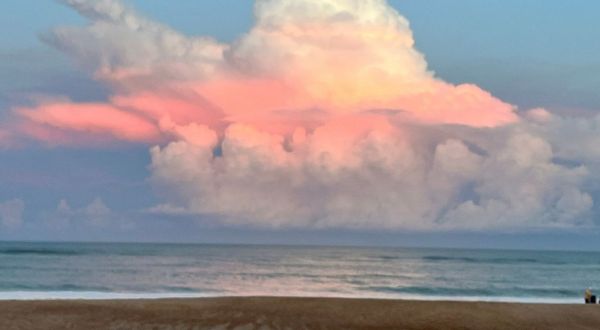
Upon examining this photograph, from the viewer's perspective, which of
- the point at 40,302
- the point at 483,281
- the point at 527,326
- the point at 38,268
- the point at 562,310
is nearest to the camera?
the point at 527,326

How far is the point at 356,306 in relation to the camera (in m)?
29.5

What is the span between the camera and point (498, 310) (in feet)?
97.1

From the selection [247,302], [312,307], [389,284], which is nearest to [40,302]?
[247,302]

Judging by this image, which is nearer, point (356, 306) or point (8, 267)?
point (356, 306)

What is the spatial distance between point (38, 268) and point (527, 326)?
65385mm

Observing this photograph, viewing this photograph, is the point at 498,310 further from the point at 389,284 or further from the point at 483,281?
the point at 483,281

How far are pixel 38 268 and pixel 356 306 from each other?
2318 inches

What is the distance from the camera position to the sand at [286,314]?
25188mm

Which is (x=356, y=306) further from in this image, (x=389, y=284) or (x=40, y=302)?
(x=389, y=284)

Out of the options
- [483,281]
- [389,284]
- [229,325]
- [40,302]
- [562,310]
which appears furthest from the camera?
[483,281]

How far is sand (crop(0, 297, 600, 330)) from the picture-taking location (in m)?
25.2

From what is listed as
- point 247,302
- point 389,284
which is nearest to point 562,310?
point 247,302

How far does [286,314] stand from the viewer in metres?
27.4

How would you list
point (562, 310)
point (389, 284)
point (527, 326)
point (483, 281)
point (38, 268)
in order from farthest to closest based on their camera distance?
point (38, 268), point (483, 281), point (389, 284), point (562, 310), point (527, 326)
